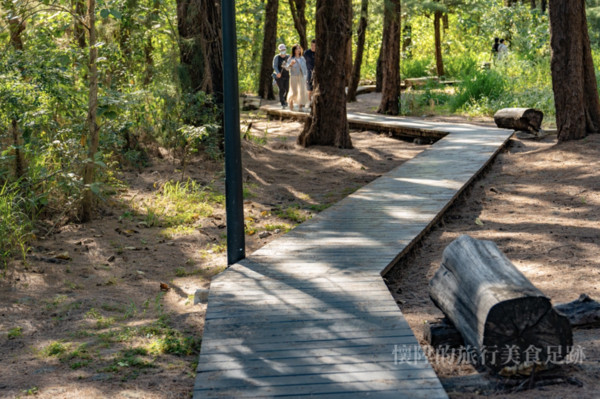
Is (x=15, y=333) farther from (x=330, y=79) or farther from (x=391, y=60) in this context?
(x=391, y=60)

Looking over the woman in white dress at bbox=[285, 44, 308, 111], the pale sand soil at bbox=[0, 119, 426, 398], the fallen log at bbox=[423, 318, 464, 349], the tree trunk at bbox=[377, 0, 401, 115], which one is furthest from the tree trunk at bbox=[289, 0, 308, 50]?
the fallen log at bbox=[423, 318, 464, 349]

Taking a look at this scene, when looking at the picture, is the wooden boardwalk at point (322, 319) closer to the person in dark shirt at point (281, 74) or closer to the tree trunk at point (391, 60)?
the tree trunk at point (391, 60)

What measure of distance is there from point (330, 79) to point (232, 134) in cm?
791

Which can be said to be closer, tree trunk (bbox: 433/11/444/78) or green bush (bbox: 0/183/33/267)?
green bush (bbox: 0/183/33/267)

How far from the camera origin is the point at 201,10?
1164 cm

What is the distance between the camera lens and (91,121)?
8.38 metres

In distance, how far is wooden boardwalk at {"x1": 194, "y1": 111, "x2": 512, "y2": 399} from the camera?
3898 millimetres

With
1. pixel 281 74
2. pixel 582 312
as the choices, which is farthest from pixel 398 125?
pixel 582 312

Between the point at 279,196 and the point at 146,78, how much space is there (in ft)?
13.3

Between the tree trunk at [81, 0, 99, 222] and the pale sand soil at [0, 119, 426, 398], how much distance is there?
0.24 m

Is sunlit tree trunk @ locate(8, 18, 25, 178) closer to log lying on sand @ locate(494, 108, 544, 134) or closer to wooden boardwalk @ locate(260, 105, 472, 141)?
Result: wooden boardwalk @ locate(260, 105, 472, 141)

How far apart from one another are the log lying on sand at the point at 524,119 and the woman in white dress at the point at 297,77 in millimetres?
6230

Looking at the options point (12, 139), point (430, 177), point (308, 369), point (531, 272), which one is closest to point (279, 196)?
point (430, 177)

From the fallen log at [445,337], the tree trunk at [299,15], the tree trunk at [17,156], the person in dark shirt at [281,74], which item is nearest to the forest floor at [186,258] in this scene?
the fallen log at [445,337]
